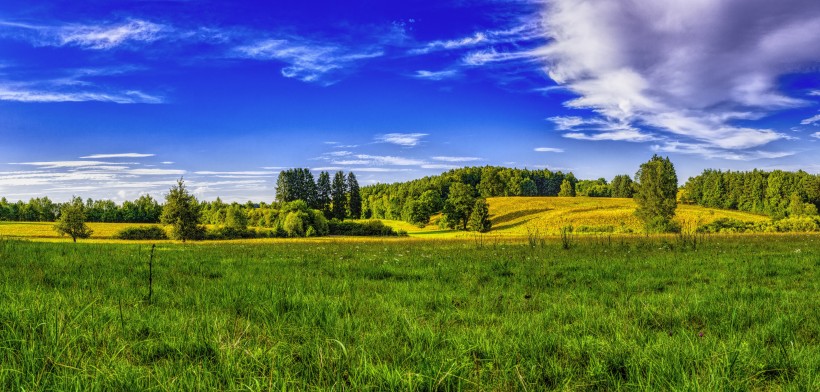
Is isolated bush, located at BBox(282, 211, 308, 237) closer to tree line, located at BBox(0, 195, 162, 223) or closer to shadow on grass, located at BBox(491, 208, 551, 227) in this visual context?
shadow on grass, located at BBox(491, 208, 551, 227)

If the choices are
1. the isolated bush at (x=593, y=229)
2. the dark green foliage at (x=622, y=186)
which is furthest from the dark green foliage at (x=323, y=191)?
the dark green foliage at (x=622, y=186)

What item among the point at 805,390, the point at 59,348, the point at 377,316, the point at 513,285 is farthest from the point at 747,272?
the point at 59,348

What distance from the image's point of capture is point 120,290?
6.91m

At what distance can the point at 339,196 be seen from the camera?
491 feet

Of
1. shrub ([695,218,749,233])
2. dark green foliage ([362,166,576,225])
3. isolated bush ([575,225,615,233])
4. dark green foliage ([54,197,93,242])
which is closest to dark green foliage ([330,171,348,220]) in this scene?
dark green foliage ([362,166,576,225])

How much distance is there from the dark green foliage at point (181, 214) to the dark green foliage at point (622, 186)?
16709 cm

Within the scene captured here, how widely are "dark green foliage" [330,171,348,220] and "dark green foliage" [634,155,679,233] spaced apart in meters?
95.8

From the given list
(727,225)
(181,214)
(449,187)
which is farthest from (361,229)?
(727,225)

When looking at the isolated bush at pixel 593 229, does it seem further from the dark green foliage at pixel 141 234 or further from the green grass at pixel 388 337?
the dark green foliage at pixel 141 234

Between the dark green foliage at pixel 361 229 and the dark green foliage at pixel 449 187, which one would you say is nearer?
the dark green foliage at pixel 361 229

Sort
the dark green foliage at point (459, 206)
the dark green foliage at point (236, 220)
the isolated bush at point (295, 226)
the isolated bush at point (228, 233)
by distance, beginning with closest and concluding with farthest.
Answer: the isolated bush at point (228, 233) → the isolated bush at point (295, 226) → the dark green foliage at point (236, 220) → the dark green foliage at point (459, 206)

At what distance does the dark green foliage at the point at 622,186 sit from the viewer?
582 ft

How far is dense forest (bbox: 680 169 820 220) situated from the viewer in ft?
399

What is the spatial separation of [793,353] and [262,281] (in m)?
7.99
